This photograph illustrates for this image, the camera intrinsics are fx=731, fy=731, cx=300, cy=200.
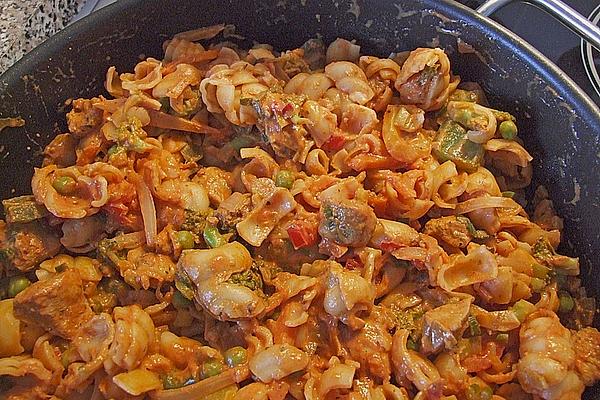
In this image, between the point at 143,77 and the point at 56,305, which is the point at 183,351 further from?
the point at 143,77

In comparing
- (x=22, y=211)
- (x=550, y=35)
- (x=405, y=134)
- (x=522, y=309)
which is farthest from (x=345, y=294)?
(x=550, y=35)

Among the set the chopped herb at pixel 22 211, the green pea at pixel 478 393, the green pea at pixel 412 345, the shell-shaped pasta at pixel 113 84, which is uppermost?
the shell-shaped pasta at pixel 113 84

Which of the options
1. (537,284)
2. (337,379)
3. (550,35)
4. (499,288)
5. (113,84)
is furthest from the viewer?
(550,35)

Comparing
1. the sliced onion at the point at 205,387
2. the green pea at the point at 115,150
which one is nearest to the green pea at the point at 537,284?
the sliced onion at the point at 205,387

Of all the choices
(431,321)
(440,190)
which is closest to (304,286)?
(431,321)

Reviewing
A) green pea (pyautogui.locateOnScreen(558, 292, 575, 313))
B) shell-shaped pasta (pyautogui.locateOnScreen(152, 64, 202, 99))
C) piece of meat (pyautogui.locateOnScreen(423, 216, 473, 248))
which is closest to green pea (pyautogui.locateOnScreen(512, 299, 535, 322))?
green pea (pyautogui.locateOnScreen(558, 292, 575, 313))

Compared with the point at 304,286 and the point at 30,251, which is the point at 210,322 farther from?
the point at 30,251

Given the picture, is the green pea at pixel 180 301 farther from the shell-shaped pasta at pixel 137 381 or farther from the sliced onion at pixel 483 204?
the sliced onion at pixel 483 204
